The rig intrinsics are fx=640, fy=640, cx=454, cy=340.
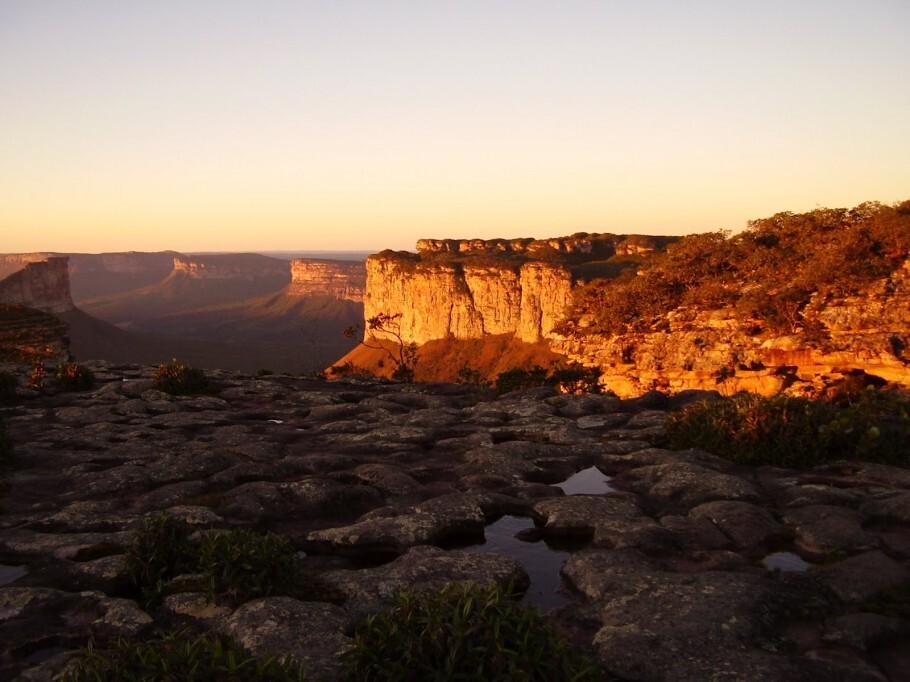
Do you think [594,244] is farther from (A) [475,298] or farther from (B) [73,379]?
(B) [73,379]

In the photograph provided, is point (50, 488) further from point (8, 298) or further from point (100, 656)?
point (8, 298)

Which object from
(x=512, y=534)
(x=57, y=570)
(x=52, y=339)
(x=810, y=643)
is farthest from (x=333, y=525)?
(x=52, y=339)

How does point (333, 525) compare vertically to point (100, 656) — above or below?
below

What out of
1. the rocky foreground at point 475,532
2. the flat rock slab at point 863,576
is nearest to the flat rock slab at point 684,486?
the rocky foreground at point 475,532

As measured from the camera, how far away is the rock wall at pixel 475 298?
15650 centimetres

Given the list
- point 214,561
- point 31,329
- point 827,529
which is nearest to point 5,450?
point 214,561

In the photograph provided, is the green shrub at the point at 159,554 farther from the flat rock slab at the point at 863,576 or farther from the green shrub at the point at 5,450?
the flat rock slab at the point at 863,576

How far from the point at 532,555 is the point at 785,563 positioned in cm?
373

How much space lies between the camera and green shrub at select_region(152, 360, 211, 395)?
24.5m

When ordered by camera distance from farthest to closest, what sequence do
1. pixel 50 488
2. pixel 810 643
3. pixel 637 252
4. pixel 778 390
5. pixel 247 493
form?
1. pixel 637 252
2. pixel 778 390
3. pixel 50 488
4. pixel 247 493
5. pixel 810 643

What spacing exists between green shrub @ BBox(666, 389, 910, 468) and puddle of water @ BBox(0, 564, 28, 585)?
530 inches

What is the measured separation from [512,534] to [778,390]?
18.6 meters

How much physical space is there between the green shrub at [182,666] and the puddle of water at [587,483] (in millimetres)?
8312

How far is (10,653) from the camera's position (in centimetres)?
735
